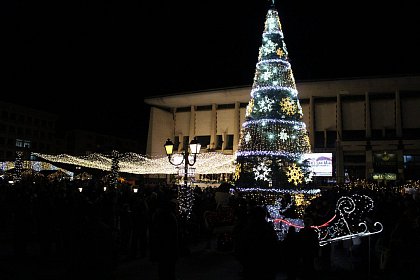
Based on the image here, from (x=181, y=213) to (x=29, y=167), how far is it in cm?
2544

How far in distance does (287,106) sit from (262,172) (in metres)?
2.69

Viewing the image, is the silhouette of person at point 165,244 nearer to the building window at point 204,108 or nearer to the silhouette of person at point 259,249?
the silhouette of person at point 259,249

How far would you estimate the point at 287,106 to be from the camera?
49.8 feet

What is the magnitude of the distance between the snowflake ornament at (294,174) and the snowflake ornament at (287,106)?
2.01 meters

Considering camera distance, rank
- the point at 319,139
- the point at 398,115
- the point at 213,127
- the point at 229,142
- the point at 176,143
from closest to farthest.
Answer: the point at 398,115 → the point at 319,139 → the point at 229,142 → the point at 213,127 → the point at 176,143

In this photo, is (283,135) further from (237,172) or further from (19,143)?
(19,143)

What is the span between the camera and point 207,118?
5447 centimetres

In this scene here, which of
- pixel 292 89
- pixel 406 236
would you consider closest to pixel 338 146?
pixel 292 89

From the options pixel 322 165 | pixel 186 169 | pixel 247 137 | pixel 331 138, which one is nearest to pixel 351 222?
pixel 186 169

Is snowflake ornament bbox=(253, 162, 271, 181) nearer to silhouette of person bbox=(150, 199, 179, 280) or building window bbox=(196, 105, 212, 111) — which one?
silhouette of person bbox=(150, 199, 179, 280)

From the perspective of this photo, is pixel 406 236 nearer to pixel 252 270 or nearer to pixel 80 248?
pixel 252 270

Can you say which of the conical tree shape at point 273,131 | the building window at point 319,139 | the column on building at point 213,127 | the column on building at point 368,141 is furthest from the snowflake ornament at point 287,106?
the column on building at point 213,127

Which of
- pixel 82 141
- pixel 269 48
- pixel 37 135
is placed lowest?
pixel 269 48

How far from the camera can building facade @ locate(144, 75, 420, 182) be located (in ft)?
132
